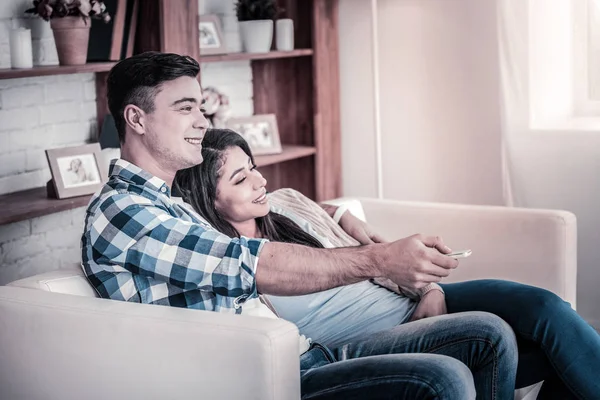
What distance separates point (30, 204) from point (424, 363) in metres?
1.54

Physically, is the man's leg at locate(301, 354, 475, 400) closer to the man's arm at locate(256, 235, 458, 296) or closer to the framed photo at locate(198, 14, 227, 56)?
the man's arm at locate(256, 235, 458, 296)

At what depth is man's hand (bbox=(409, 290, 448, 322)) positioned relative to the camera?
236cm

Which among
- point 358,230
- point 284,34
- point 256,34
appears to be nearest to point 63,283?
point 358,230

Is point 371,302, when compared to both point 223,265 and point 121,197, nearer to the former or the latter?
point 223,265

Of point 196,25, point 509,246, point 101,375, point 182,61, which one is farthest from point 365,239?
point 196,25

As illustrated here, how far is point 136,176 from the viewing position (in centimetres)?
199

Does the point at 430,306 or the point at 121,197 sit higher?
the point at 121,197

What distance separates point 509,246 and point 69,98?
5.26 ft

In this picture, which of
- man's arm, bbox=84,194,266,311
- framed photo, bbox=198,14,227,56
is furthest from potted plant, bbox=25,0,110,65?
man's arm, bbox=84,194,266,311

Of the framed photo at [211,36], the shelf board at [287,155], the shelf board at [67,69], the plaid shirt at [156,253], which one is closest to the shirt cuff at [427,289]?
the plaid shirt at [156,253]

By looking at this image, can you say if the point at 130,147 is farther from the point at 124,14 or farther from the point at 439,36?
the point at 439,36

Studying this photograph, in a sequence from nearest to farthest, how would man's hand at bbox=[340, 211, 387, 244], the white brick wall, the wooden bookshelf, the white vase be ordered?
man's hand at bbox=[340, 211, 387, 244] < the white brick wall < the white vase < the wooden bookshelf

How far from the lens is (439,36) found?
13.1ft

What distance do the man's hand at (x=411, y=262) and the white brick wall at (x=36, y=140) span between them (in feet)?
4.64
